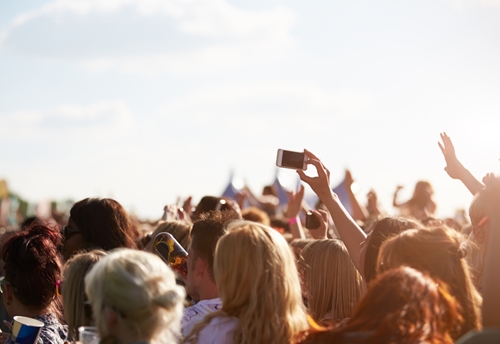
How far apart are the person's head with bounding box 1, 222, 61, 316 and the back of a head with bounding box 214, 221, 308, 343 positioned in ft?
5.36

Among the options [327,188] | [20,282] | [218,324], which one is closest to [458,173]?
[327,188]

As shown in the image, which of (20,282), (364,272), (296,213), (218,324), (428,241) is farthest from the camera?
(296,213)

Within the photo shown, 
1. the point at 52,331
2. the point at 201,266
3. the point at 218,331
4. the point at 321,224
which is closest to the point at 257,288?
the point at 218,331

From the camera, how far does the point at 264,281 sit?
348 cm

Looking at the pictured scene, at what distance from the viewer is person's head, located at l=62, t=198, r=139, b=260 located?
19.1ft

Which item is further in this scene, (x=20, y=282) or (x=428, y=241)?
(x=20, y=282)

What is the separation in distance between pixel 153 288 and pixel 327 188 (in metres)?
2.04

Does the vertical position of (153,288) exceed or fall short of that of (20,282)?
it exceeds it

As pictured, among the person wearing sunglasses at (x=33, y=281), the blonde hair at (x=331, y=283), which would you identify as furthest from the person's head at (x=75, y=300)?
the blonde hair at (x=331, y=283)

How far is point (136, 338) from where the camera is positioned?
289 cm

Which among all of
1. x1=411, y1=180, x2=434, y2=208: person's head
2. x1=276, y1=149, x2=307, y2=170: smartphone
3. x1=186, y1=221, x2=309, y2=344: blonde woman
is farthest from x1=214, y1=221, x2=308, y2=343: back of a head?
x1=411, y1=180, x2=434, y2=208: person's head

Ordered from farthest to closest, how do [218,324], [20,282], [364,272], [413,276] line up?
[20,282], [364,272], [218,324], [413,276]

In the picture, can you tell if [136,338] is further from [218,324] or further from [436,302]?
[436,302]

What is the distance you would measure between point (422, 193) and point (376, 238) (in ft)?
18.3
